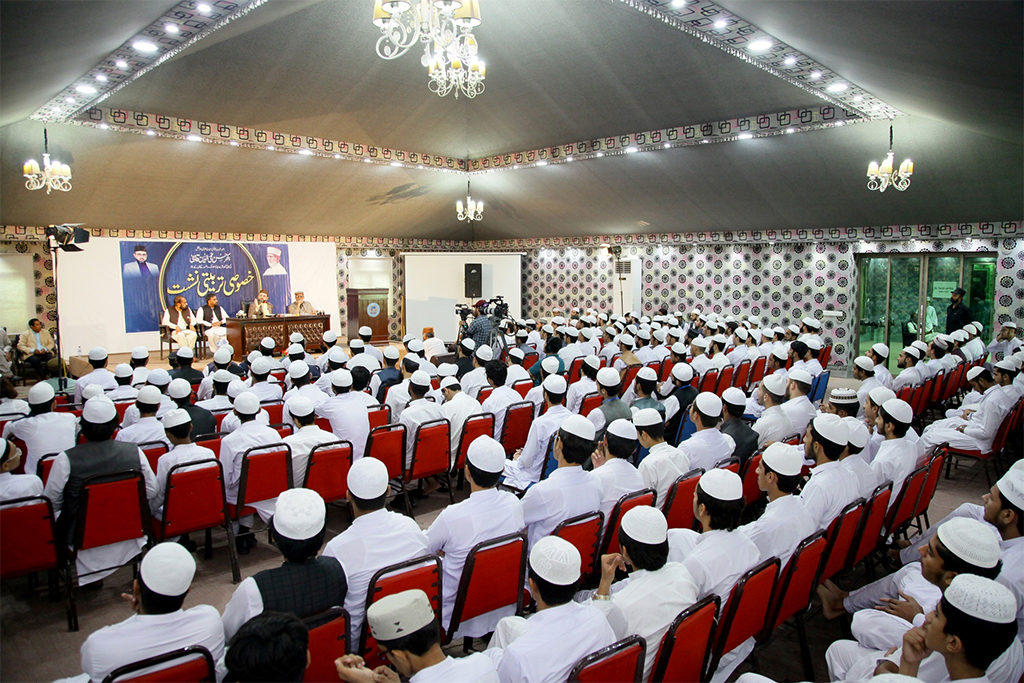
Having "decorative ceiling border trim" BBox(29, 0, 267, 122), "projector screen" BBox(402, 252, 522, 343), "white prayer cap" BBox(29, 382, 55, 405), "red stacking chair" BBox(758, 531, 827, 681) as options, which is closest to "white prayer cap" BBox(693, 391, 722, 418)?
"red stacking chair" BBox(758, 531, 827, 681)

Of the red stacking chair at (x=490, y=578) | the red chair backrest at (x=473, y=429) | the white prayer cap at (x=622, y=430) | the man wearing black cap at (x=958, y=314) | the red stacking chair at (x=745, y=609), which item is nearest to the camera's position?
the red stacking chair at (x=745, y=609)

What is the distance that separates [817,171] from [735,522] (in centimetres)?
1015

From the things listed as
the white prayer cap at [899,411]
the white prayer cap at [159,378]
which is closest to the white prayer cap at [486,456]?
the white prayer cap at [899,411]

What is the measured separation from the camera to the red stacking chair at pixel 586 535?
2900mm

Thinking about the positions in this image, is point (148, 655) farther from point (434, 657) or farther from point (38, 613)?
point (38, 613)

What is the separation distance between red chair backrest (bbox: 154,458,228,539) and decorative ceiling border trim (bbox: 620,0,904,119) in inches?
194

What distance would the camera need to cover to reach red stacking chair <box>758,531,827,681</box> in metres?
2.63

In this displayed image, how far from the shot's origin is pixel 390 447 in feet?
15.1

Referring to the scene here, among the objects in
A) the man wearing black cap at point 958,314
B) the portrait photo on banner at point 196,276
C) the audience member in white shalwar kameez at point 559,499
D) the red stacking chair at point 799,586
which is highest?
the portrait photo on banner at point 196,276

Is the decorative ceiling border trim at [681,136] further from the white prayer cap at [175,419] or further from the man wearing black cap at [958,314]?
the white prayer cap at [175,419]

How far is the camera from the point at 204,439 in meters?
4.50

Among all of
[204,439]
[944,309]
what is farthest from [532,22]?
[944,309]

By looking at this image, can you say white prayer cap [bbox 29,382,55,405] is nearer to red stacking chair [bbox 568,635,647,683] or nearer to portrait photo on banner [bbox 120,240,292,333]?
red stacking chair [bbox 568,635,647,683]

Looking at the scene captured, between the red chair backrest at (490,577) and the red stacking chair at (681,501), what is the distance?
1.11 m
